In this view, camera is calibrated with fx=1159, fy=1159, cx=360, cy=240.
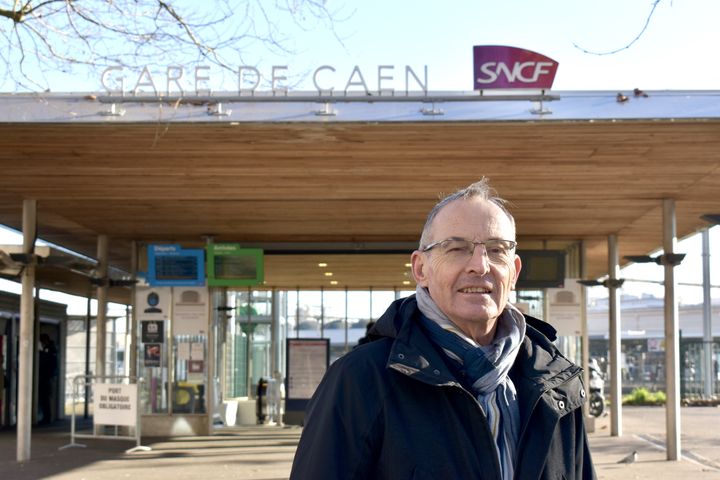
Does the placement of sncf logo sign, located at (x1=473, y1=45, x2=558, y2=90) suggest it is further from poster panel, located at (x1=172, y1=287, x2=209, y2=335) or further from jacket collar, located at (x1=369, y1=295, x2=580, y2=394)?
poster panel, located at (x1=172, y1=287, x2=209, y2=335)

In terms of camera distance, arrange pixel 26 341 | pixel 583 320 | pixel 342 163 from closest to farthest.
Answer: pixel 342 163 → pixel 26 341 → pixel 583 320

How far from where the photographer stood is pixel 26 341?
16078 millimetres

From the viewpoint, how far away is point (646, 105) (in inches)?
435

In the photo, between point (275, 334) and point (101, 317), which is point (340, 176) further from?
point (275, 334)

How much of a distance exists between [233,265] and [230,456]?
4.35 m

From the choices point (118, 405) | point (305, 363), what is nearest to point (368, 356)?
point (118, 405)

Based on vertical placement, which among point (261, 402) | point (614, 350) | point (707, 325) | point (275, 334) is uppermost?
point (707, 325)

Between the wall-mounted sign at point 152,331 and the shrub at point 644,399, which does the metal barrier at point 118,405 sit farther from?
the shrub at point 644,399

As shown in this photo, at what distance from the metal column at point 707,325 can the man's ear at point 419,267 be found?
28848 mm

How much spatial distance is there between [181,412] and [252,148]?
10.1 m

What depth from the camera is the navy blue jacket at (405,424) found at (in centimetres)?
273

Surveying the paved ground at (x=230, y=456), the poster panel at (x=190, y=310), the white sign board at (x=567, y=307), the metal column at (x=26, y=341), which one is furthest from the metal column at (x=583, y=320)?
the metal column at (x=26, y=341)

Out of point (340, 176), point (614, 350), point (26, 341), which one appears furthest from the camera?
point (614, 350)

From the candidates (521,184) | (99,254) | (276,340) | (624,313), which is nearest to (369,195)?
(521,184)
